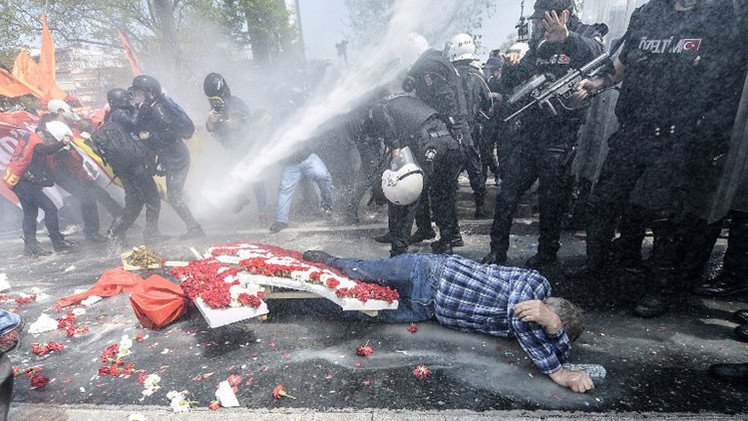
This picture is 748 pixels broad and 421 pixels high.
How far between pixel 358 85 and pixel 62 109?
18.4 feet

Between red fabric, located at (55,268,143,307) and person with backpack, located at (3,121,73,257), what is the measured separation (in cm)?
303

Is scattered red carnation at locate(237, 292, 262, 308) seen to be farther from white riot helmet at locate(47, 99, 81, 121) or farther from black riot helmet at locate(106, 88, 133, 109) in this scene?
white riot helmet at locate(47, 99, 81, 121)

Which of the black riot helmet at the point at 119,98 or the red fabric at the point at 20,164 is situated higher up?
the black riot helmet at the point at 119,98

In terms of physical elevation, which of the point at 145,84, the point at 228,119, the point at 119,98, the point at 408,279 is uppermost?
the point at 145,84

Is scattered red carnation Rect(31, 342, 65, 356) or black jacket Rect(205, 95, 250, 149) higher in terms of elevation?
black jacket Rect(205, 95, 250, 149)

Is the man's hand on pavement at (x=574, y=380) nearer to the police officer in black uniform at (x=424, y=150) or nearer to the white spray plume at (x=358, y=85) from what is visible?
the police officer in black uniform at (x=424, y=150)

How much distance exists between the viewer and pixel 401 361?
310cm

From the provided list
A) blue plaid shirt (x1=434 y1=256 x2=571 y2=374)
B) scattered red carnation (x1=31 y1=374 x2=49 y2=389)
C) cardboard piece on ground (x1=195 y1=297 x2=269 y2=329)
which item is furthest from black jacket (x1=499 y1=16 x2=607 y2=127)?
scattered red carnation (x1=31 y1=374 x2=49 y2=389)

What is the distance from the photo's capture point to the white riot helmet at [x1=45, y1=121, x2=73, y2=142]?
6375 mm

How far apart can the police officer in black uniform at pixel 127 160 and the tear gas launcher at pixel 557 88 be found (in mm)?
6184

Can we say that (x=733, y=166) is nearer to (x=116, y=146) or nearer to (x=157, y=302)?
(x=157, y=302)

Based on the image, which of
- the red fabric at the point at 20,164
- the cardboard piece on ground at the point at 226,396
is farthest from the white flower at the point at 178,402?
the red fabric at the point at 20,164

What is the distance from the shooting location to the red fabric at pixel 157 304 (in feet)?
12.0

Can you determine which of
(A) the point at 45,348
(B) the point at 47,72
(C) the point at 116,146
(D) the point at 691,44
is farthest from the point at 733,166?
(B) the point at 47,72
